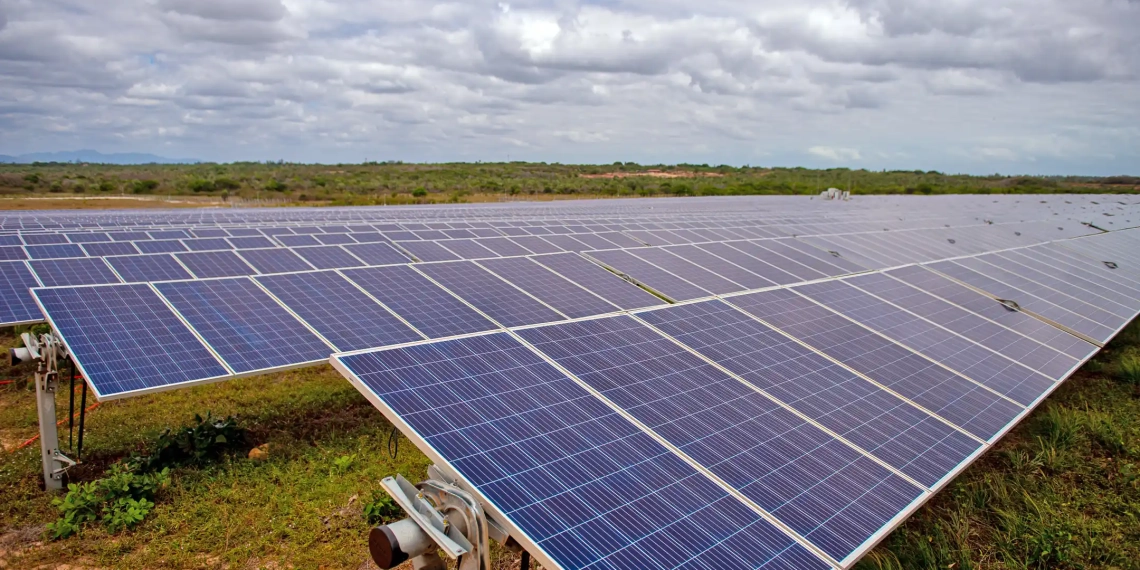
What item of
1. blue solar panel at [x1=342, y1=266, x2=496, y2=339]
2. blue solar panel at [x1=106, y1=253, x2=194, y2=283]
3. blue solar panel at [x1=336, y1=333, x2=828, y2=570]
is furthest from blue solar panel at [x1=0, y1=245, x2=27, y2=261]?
blue solar panel at [x1=336, y1=333, x2=828, y2=570]

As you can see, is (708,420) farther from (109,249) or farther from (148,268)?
(109,249)

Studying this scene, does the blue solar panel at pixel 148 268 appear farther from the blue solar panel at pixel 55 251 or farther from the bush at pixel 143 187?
the bush at pixel 143 187

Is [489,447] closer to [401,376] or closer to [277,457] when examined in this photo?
[401,376]

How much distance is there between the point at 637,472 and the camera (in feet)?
18.4

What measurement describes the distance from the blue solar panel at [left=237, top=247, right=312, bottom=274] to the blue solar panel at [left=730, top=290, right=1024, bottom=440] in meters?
9.09

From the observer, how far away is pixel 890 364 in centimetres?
910

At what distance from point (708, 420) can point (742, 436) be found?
361mm

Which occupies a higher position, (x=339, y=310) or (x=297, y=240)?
(x=297, y=240)

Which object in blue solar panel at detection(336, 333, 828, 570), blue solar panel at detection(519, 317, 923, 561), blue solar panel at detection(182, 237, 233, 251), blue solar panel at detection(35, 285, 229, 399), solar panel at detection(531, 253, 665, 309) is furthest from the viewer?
blue solar panel at detection(182, 237, 233, 251)

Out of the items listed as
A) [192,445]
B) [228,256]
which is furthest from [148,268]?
[192,445]

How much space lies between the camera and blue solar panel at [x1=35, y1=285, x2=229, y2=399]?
8.37 m

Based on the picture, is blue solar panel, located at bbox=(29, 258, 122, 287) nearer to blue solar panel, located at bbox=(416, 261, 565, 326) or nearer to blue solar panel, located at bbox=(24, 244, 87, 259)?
blue solar panel, located at bbox=(24, 244, 87, 259)

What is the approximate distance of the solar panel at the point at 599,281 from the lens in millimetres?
11445

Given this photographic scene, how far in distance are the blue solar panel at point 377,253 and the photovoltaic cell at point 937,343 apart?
883 centimetres
